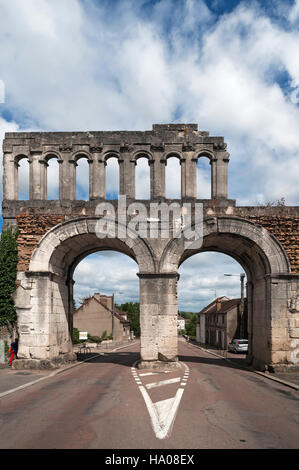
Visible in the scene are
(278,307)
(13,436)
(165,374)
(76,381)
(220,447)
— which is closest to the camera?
(220,447)

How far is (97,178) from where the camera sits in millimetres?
16203

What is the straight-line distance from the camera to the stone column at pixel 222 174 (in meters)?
16.1

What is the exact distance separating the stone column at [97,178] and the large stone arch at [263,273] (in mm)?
3851

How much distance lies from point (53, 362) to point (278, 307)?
8604 millimetres

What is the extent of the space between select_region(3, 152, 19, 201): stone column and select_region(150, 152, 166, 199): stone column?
5904mm

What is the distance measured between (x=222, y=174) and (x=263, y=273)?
4416 mm

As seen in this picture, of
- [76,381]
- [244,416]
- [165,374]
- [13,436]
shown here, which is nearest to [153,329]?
[165,374]

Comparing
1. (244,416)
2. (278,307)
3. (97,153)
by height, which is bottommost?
(244,416)

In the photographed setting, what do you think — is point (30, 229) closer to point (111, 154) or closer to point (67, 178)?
point (67, 178)

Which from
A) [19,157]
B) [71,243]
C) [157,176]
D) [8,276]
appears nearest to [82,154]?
[19,157]

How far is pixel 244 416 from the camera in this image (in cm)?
712

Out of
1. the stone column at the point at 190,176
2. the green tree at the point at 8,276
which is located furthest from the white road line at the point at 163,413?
the stone column at the point at 190,176

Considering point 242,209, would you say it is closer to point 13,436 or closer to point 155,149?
point 155,149

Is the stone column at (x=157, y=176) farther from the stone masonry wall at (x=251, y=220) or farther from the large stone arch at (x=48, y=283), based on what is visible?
the stone masonry wall at (x=251, y=220)
